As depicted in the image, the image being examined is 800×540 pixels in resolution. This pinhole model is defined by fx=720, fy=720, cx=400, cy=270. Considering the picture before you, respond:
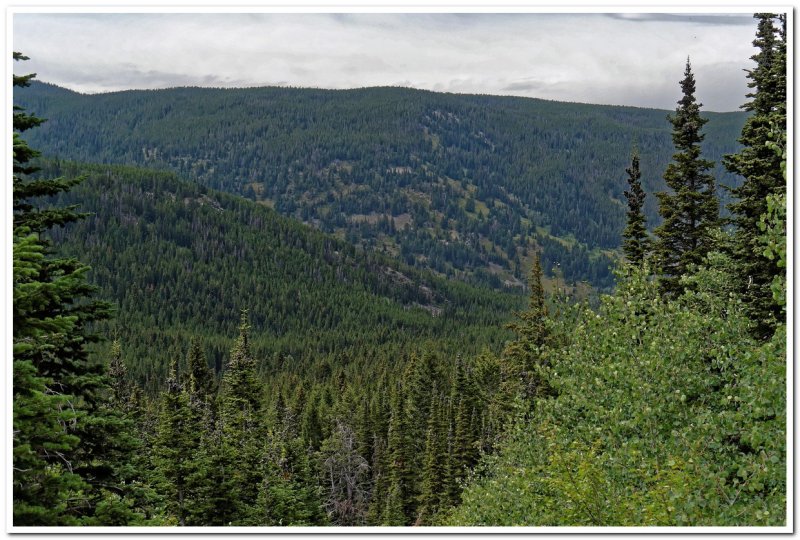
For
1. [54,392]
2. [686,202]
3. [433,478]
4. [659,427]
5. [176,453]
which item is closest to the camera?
[54,392]

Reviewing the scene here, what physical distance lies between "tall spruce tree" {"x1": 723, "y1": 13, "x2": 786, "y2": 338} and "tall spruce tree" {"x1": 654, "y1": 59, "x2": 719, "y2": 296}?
917 centimetres

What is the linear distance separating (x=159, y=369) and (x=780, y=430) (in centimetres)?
18884

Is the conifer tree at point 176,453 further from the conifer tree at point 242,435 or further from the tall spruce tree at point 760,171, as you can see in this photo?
the tall spruce tree at point 760,171

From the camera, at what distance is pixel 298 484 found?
53.0m

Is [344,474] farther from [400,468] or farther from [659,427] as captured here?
[659,427]

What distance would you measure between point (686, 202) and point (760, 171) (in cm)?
1152

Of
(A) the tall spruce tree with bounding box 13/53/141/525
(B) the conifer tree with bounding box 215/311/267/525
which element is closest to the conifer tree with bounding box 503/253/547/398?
(B) the conifer tree with bounding box 215/311/267/525

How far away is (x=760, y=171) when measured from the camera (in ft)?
85.7

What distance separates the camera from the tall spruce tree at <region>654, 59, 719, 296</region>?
37125 mm

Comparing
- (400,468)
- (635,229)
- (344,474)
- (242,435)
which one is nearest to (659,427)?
(635,229)

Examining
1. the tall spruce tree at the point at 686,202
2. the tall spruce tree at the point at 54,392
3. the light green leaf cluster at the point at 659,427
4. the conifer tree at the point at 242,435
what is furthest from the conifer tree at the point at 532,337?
the tall spruce tree at the point at 54,392

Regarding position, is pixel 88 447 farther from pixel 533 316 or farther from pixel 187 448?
pixel 533 316

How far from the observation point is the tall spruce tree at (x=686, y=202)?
3712 centimetres
